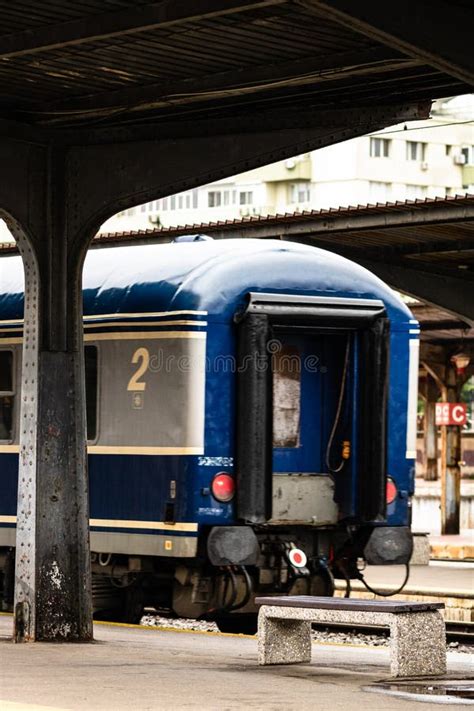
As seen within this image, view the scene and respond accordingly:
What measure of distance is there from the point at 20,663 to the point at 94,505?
437 cm

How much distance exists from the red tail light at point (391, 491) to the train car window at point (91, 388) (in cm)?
262

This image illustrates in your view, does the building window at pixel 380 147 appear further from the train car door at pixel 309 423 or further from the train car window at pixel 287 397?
the train car window at pixel 287 397

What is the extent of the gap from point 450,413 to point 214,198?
59.0 meters

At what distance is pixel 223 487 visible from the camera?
14.4 meters

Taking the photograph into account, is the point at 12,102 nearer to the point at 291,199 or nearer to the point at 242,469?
the point at 242,469

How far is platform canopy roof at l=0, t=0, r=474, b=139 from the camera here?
28.7 feet

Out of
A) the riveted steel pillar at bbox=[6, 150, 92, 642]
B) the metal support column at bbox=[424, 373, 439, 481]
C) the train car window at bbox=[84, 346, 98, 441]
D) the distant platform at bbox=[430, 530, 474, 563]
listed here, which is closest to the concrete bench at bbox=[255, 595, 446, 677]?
the riveted steel pillar at bbox=[6, 150, 92, 642]

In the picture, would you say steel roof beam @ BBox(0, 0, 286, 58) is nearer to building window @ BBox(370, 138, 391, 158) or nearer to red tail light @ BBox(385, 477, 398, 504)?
red tail light @ BBox(385, 477, 398, 504)

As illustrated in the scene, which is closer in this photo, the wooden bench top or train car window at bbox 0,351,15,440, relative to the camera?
the wooden bench top

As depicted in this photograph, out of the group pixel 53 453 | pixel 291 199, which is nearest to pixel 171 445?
pixel 53 453

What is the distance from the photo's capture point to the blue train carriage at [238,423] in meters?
14.4

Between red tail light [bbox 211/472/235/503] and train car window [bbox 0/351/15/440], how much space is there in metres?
2.40

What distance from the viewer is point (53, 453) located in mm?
12391

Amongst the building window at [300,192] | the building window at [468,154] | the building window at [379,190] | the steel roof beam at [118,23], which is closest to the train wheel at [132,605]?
the steel roof beam at [118,23]
